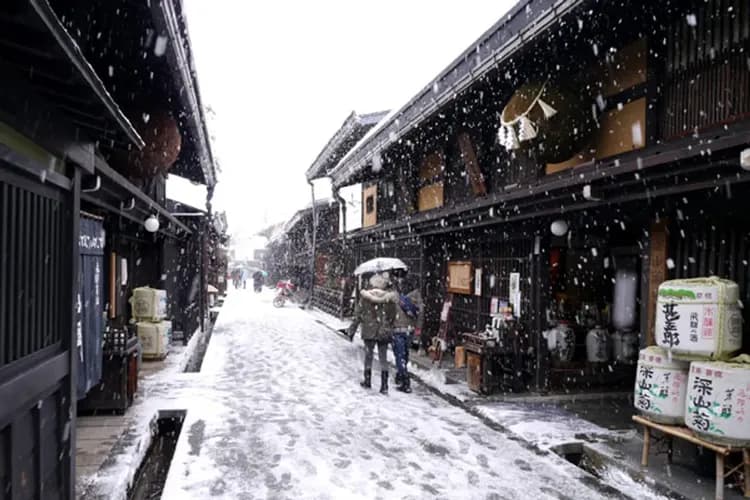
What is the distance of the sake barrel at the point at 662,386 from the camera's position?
5895 mm

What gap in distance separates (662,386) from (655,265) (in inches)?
66.8

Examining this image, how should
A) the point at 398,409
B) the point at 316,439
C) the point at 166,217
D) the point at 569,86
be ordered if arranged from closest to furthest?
1. the point at 316,439
2. the point at 569,86
3. the point at 398,409
4. the point at 166,217

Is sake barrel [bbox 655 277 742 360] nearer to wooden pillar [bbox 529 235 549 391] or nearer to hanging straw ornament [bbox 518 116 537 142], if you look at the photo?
hanging straw ornament [bbox 518 116 537 142]

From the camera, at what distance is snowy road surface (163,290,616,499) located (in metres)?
5.80

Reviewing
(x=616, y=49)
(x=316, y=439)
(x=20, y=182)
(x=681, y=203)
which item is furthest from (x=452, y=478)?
(x=616, y=49)

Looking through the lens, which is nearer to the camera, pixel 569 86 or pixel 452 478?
pixel 452 478

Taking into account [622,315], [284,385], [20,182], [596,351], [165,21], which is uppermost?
[165,21]

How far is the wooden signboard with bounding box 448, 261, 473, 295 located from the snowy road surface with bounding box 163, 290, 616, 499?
2.83 metres

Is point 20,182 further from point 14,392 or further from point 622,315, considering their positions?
point 622,315

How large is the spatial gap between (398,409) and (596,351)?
4083 millimetres

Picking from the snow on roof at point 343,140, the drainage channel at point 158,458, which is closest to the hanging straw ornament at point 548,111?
the drainage channel at point 158,458

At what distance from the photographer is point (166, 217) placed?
39.2 ft

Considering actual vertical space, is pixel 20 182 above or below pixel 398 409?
above

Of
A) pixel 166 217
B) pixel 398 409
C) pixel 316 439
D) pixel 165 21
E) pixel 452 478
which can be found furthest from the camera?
pixel 166 217
